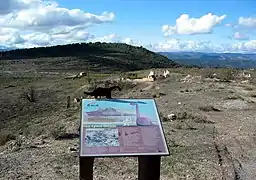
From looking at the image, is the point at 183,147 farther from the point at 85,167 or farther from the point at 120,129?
the point at 120,129

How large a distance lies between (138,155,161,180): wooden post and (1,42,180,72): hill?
3093 inches

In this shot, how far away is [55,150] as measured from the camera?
11969mm

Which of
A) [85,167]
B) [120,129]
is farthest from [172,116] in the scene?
[120,129]

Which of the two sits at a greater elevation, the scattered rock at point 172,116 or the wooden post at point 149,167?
the wooden post at point 149,167

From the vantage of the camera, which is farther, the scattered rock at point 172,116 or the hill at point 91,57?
the hill at point 91,57

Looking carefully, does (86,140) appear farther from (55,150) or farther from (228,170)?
(55,150)

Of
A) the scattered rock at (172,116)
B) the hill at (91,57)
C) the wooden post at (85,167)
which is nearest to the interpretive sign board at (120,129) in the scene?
the wooden post at (85,167)

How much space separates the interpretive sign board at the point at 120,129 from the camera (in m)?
6.65

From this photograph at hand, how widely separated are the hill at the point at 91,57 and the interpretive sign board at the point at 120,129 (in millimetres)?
78127

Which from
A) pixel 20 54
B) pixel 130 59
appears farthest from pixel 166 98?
pixel 20 54

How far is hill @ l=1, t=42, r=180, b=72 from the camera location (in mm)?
93062

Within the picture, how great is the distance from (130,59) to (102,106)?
4285 inches

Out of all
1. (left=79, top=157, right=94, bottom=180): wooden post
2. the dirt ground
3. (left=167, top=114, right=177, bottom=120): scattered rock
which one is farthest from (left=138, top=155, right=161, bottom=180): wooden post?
(left=167, top=114, right=177, bottom=120): scattered rock

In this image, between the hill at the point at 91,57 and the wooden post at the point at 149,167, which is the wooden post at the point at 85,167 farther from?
the hill at the point at 91,57
